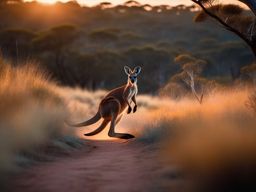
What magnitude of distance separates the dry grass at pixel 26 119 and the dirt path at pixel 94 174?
363 millimetres

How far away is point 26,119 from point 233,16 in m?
7.96

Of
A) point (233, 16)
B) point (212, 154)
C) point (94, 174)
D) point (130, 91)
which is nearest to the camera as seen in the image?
point (212, 154)

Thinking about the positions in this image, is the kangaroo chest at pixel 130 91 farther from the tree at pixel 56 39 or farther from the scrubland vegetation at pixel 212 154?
the tree at pixel 56 39

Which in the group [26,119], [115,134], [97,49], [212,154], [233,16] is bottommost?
[212,154]

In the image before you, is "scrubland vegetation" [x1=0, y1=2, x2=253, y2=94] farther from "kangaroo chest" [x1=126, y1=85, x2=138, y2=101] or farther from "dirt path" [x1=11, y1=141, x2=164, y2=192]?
"dirt path" [x1=11, y1=141, x2=164, y2=192]

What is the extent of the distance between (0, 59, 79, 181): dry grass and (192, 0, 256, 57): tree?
3780 mm

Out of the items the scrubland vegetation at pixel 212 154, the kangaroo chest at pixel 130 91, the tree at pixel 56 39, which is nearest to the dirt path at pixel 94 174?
the scrubland vegetation at pixel 212 154

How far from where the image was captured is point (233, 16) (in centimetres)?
1466

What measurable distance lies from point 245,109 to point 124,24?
47.0 m

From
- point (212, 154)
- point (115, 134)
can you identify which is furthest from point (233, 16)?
point (212, 154)

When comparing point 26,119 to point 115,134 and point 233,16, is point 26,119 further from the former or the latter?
point 233,16

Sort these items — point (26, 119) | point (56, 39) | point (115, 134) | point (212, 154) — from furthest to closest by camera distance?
1. point (56, 39)
2. point (115, 134)
3. point (26, 119)
4. point (212, 154)

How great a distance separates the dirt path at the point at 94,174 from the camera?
632cm

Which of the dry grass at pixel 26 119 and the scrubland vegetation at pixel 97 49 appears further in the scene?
the scrubland vegetation at pixel 97 49
